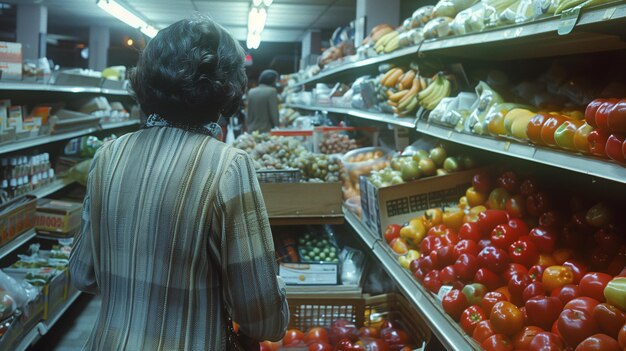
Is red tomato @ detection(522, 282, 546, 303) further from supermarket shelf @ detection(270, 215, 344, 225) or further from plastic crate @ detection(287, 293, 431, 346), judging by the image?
supermarket shelf @ detection(270, 215, 344, 225)

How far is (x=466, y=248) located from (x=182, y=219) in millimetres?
1240

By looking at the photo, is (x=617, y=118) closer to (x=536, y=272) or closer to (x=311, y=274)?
(x=536, y=272)

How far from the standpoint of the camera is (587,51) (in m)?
2.51

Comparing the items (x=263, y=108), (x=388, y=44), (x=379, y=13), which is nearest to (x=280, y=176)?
(x=388, y=44)

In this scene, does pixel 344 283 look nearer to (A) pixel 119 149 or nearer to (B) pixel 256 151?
(B) pixel 256 151

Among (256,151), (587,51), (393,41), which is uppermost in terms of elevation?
(393,41)

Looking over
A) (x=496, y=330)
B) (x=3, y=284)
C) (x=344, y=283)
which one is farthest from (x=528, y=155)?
(x=3, y=284)

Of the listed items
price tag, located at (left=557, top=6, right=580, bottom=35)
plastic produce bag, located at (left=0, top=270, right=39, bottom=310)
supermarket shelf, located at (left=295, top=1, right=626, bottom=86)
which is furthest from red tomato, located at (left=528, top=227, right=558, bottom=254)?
plastic produce bag, located at (left=0, top=270, right=39, bottom=310)

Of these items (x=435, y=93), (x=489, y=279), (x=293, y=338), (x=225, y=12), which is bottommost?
(x=293, y=338)

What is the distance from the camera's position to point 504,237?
2150mm

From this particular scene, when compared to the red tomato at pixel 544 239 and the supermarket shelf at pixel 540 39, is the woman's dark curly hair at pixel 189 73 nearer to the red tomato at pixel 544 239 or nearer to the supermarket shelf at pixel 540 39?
the supermarket shelf at pixel 540 39

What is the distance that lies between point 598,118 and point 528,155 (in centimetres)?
31

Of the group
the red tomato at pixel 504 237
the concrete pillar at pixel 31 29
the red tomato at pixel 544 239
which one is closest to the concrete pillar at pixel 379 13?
the red tomato at pixel 504 237

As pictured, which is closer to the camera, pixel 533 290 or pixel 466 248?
pixel 533 290
